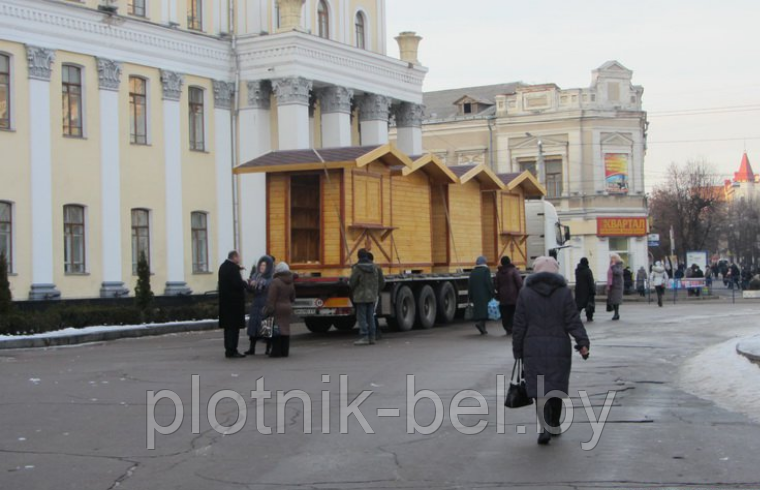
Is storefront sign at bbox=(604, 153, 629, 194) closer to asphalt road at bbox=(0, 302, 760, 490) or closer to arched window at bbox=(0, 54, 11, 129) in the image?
arched window at bbox=(0, 54, 11, 129)

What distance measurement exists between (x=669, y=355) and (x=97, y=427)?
35.6 ft

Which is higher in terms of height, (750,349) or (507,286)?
(507,286)

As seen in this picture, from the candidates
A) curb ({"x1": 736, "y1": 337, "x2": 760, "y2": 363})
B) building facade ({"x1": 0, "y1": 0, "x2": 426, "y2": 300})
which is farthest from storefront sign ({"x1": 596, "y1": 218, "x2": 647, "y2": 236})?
curb ({"x1": 736, "y1": 337, "x2": 760, "y2": 363})

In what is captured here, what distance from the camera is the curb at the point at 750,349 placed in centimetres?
1623

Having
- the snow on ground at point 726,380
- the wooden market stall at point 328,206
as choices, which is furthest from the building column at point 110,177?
the snow on ground at point 726,380

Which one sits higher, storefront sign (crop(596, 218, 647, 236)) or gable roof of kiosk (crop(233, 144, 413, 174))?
gable roof of kiosk (crop(233, 144, 413, 174))

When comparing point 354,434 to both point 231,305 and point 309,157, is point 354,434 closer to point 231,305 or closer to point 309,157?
point 231,305

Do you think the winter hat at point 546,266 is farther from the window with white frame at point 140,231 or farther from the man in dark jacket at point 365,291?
the window with white frame at point 140,231

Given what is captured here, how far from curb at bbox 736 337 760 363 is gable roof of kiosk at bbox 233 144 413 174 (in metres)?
9.40

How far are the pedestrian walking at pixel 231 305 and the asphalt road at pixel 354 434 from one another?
67cm

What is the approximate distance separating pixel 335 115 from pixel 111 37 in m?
9.94

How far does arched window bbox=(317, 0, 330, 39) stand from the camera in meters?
46.6

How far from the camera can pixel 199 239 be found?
4162 centimetres

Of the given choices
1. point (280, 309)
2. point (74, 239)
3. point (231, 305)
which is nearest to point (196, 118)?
point (74, 239)
